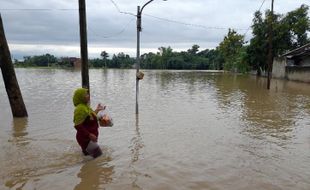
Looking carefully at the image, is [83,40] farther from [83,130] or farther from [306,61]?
[306,61]

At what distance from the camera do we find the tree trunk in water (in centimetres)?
1237

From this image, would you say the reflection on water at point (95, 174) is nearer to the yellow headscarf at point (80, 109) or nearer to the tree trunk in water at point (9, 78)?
the yellow headscarf at point (80, 109)

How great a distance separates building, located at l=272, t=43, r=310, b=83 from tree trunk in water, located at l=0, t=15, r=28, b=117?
3132 centimetres

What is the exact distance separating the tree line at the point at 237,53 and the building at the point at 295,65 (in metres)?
2.90

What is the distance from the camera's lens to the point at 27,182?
6.43m

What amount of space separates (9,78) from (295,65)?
37.6 meters

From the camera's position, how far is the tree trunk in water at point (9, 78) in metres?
12.4

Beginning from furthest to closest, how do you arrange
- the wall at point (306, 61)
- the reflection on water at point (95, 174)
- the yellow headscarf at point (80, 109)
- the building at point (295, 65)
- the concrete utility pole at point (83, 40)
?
1. the wall at point (306, 61)
2. the building at point (295, 65)
3. the concrete utility pole at point (83, 40)
4. the yellow headscarf at point (80, 109)
5. the reflection on water at point (95, 174)

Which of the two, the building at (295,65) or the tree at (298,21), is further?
the tree at (298,21)

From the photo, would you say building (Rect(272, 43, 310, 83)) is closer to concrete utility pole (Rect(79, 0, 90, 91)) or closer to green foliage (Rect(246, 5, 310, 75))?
green foliage (Rect(246, 5, 310, 75))

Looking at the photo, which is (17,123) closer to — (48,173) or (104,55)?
(48,173)

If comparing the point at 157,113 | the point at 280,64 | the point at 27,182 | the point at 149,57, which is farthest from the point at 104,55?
the point at 27,182

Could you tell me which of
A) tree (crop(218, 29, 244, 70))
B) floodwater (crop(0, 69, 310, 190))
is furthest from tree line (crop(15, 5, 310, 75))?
floodwater (crop(0, 69, 310, 190))

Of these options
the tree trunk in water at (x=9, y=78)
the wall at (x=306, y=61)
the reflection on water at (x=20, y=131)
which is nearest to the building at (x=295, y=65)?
the wall at (x=306, y=61)
